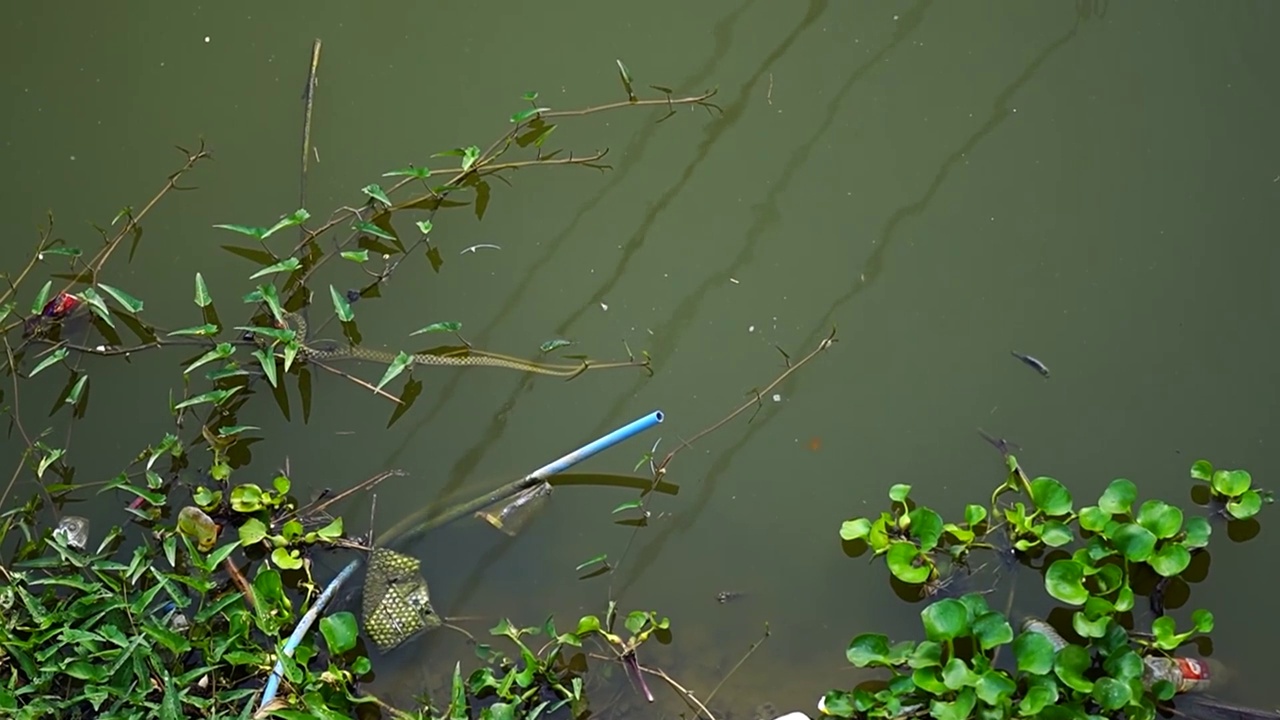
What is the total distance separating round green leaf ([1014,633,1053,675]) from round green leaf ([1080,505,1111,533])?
0.84 feet

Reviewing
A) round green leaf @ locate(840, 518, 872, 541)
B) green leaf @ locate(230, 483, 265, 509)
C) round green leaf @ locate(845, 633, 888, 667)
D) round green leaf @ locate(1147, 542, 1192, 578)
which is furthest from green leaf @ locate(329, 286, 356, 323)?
round green leaf @ locate(1147, 542, 1192, 578)

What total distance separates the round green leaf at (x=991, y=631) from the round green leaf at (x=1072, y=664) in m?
0.09

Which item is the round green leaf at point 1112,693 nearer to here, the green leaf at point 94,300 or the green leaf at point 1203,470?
the green leaf at point 1203,470

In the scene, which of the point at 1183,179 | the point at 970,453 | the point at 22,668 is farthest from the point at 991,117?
the point at 22,668

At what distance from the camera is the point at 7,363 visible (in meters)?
2.44

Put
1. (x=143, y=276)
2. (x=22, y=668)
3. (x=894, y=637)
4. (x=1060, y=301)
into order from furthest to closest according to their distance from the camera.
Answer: (x=143, y=276), (x=1060, y=301), (x=894, y=637), (x=22, y=668)

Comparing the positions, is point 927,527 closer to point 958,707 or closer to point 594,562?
point 958,707

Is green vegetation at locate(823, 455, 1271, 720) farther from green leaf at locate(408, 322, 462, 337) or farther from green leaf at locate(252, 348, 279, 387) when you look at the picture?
green leaf at locate(252, 348, 279, 387)

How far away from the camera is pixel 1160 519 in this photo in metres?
2.01

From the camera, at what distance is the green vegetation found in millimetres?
1887

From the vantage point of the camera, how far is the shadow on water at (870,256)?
2299mm

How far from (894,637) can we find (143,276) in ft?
6.40

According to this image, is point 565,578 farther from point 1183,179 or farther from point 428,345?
point 1183,179

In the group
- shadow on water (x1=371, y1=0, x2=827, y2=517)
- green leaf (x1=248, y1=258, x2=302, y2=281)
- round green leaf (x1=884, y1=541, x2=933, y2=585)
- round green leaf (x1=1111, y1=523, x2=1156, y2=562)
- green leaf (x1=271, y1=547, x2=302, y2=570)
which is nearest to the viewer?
round green leaf (x1=1111, y1=523, x2=1156, y2=562)
